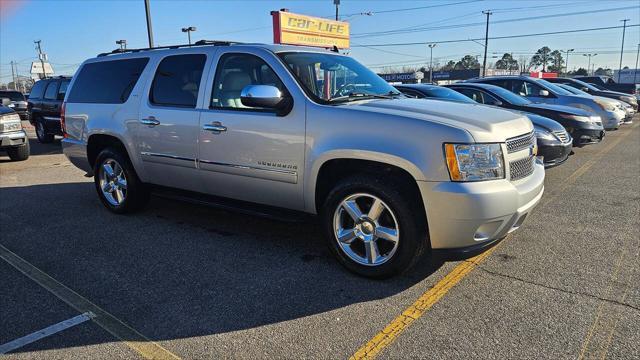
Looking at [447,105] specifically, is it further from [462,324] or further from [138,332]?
[138,332]

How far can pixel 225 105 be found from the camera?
4.50 meters

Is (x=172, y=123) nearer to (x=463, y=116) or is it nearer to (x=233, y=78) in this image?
(x=233, y=78)

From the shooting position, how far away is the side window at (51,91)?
13.2 metres

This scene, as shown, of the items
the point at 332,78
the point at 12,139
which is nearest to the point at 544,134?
the point at 332,78

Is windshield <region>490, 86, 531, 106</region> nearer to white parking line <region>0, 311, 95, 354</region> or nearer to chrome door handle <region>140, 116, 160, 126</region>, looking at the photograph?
chrome door handle <region>140, 116, 160, 126</region>

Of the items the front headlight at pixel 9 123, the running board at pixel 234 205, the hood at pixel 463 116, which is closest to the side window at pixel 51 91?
the front headlight at pixel 9 123

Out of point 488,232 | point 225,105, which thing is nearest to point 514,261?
point 488,232

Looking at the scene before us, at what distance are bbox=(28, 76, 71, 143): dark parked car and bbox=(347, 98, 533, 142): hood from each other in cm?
1168

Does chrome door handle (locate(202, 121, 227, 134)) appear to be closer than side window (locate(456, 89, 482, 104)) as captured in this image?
Yes

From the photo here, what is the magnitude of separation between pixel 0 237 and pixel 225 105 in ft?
9.76

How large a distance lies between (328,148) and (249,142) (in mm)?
873

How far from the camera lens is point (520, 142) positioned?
3.75 m

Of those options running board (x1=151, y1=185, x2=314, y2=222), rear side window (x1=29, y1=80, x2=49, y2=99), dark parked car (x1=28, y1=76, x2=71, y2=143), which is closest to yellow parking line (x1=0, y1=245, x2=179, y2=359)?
running board (x1=151, y1=185, x2=314, y2=222)

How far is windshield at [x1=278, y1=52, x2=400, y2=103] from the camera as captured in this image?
4.14 meters
